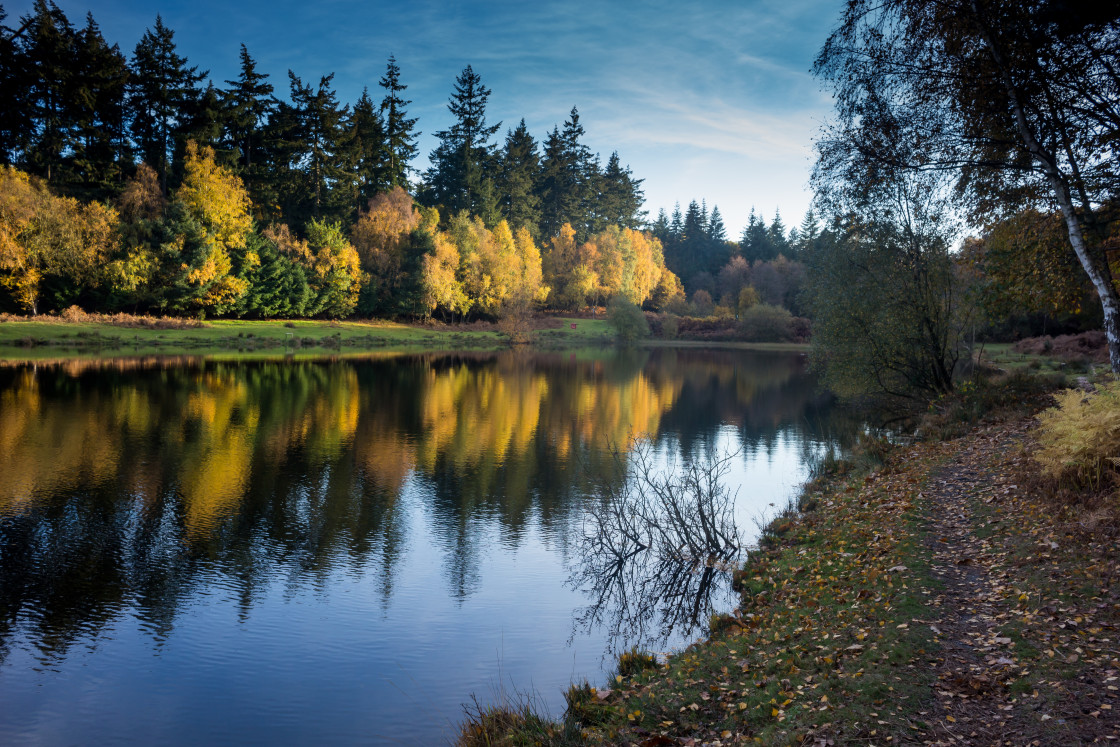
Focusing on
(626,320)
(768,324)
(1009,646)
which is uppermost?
(768,324)

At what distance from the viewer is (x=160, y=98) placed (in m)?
58.9

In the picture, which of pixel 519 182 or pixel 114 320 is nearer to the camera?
pixel 114 320

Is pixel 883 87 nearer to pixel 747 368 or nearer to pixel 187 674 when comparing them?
pixel 187 674

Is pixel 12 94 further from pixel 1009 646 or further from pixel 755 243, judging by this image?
pixel 755 243

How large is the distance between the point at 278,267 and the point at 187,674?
55.7 meters

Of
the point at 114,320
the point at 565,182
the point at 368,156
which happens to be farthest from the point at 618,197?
the point at 114,320

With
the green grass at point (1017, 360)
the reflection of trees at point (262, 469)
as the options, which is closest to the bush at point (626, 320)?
the green grass at point (1017, 360)

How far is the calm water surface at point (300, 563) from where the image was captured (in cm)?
752

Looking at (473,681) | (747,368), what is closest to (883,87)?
(473,681)

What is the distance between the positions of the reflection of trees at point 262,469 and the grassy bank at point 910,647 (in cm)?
440

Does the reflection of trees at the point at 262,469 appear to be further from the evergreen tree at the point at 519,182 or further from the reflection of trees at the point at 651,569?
the evergreen tree at the point at 519,182

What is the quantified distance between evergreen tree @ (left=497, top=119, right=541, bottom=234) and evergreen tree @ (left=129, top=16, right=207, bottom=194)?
36360 millimetres

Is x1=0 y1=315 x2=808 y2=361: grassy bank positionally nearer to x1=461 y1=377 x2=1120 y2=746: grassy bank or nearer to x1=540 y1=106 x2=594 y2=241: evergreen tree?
x1=540 y1=106 x2=594 y2=241: evergreen tree

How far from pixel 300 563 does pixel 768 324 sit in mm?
76121
